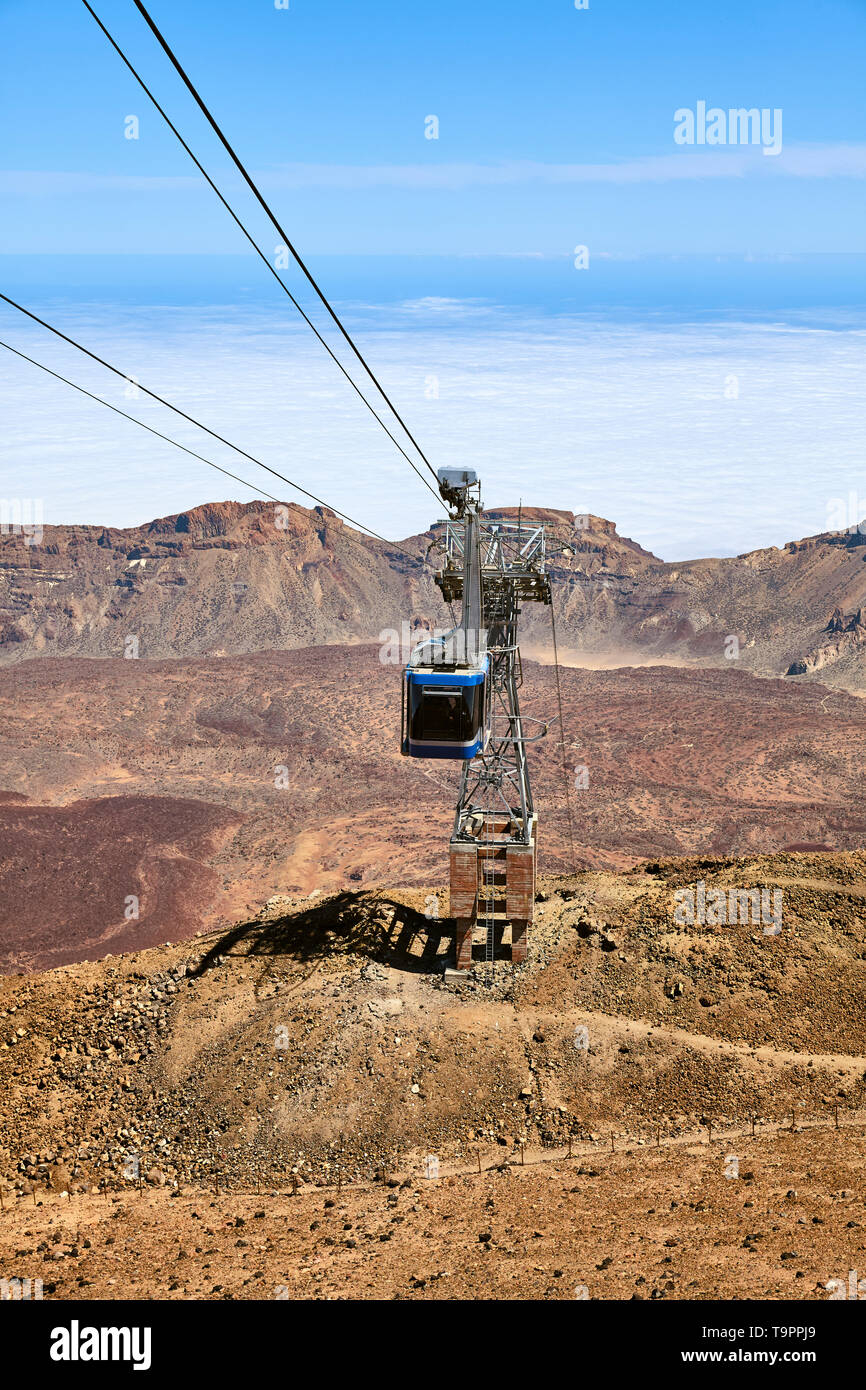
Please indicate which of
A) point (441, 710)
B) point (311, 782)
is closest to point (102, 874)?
point (311, 782)

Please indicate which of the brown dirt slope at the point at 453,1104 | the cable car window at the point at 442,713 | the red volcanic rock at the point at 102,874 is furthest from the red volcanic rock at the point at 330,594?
the cable car window at the point at 442,713

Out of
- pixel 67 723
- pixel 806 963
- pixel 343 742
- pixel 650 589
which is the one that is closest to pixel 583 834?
pixel 343 742

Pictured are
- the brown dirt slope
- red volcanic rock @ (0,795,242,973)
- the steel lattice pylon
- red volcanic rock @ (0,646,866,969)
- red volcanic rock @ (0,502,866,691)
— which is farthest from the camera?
red volcanic rock @ (0,502,866,691)

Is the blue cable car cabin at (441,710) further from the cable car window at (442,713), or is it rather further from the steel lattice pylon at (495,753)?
the steel lattice pylon at (495,753)

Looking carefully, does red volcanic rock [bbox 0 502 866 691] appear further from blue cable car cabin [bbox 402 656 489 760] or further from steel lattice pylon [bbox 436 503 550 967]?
blue cable car cabin [bbox 402 656 489 760]

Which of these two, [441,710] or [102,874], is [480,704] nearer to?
[441,710]

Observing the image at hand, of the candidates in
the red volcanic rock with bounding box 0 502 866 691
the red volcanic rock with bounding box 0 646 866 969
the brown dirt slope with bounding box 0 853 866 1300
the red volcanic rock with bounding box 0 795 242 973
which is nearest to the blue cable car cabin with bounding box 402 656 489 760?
the brown dirt slope with bounding box 0 853 866 1300
